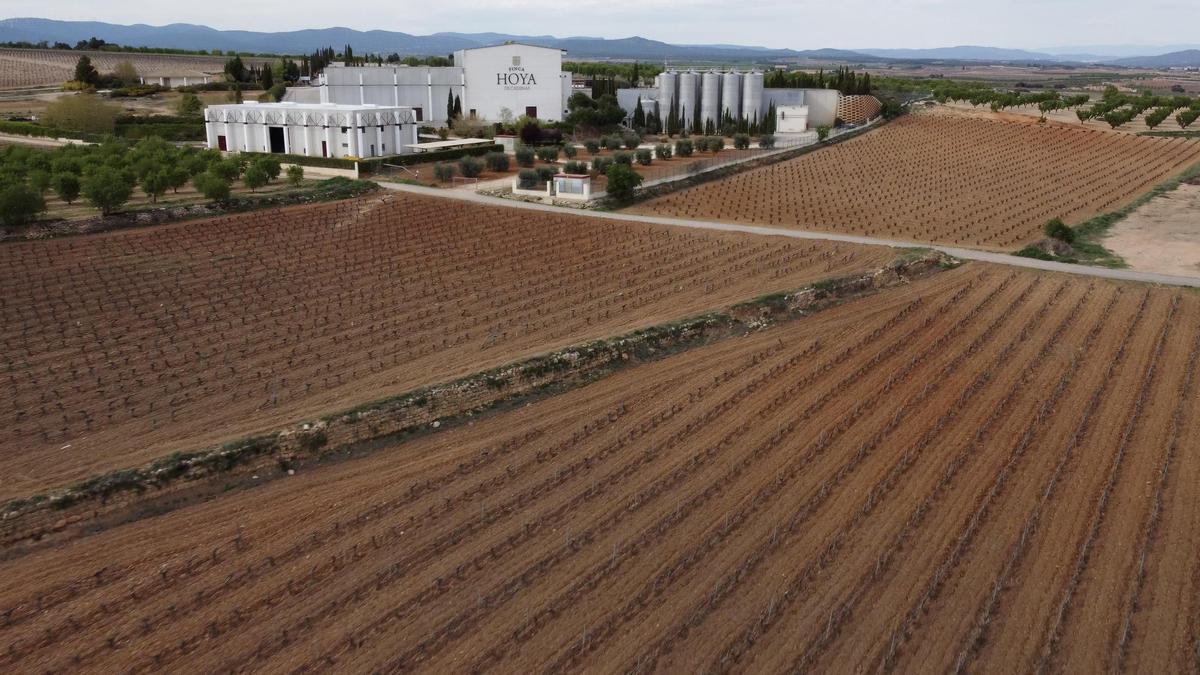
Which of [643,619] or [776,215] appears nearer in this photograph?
[643,619]

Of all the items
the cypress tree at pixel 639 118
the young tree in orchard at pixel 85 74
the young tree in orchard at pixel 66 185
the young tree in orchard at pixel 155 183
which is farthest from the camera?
the young tree in orchard at pixel 85 74

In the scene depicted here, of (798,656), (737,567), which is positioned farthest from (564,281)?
(798,656)

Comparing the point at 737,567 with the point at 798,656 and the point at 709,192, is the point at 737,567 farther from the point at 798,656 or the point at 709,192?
the point at 709,192

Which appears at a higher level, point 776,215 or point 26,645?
point 776,215

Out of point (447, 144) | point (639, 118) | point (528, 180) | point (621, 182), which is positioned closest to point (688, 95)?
point (639, 118)

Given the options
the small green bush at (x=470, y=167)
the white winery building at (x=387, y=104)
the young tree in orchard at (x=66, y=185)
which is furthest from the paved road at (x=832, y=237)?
the young tree in orchard at (x=66, y=185)

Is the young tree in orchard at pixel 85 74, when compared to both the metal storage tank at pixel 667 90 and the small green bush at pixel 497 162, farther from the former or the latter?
the metal storage tank at pixel 667 90
